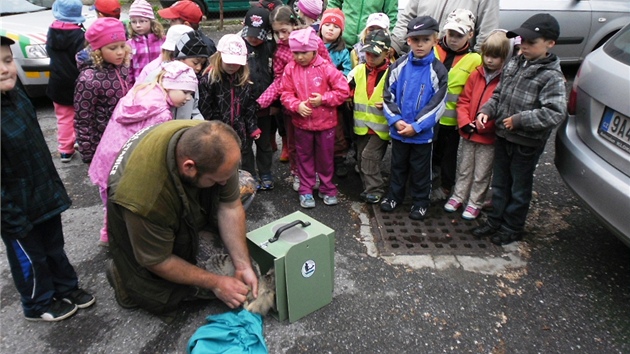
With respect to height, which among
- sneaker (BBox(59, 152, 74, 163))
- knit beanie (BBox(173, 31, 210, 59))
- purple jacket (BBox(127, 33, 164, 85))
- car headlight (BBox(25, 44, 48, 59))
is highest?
knit beanie (BBox(173, 31, 210, 59))

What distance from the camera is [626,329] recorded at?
103 inches

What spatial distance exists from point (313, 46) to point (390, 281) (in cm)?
184

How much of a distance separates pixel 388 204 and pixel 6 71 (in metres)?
2.75

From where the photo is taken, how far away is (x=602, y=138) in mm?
2848

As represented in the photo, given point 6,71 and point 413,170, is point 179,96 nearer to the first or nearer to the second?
point 6,71

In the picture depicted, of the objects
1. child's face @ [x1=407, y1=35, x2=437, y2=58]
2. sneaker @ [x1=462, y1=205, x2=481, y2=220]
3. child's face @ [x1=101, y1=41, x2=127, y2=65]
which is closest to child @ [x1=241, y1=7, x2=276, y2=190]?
child's face @ [x1=101, y1=41, x2=127, y2=65]

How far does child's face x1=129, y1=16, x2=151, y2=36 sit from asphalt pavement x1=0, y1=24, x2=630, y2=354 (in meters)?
1.84

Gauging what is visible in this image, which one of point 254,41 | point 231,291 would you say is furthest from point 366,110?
point 231,291

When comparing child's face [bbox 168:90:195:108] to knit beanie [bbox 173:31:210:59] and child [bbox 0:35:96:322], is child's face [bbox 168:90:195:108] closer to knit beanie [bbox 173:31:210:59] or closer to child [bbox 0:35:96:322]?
knit beanie [bbox 173:31:210:59]

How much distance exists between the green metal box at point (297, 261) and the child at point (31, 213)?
3.55ft

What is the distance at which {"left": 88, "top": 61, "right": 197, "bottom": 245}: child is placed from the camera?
2.95 meters

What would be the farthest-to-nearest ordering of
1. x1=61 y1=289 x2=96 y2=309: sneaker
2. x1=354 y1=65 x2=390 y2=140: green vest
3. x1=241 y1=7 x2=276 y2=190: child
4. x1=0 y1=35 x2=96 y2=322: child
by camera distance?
x1=241 y1=7 x2=276 y2=190: child → x1=354 y1=65 x2=390 y2=140: green vest → x1=61 y1=289 x2=96 y2=309: sneaker → x1=0 y1=35 x2=96 y2=322: child

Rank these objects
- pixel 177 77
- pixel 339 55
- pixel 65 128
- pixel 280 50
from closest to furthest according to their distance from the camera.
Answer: pixel 177 77, pixel 280 50, pixel 339 55, pixel 65 128

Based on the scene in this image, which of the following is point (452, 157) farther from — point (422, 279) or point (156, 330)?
point (156, 330)
